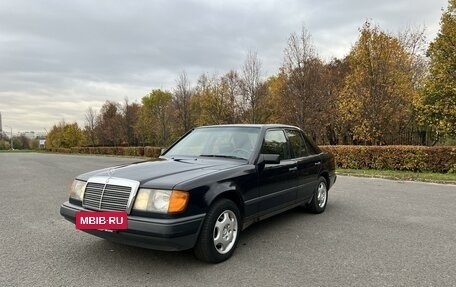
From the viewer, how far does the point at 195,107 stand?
36094 mm

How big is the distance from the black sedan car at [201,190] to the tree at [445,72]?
12383mm

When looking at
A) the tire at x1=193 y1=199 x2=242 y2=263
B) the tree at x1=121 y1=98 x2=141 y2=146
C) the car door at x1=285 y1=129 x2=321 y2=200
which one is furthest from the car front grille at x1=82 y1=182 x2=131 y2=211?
the tree at x1=121 y1=98 x2=141 y2=146

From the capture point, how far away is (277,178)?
511cm

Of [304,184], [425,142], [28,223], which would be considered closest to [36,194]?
[28,223]

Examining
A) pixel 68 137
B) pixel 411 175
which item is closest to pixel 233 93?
pixel 411 175

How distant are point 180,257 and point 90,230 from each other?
1.05m

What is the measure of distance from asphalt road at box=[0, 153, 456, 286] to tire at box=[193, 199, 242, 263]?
124mm

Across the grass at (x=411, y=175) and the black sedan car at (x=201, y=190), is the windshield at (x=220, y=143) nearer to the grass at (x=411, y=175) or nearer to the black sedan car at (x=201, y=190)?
the black sedan car at (x=201, y=190)

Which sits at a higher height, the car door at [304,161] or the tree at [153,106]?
the tree at [153,106]

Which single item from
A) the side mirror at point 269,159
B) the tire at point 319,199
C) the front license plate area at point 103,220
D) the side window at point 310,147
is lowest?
the tire at point 319,199

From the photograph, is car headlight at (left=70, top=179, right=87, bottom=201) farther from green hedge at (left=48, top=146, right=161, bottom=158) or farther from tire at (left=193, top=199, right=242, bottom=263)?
green hedge at (left=48, top=146, right=161, bottom=158)

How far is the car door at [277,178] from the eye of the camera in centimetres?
482

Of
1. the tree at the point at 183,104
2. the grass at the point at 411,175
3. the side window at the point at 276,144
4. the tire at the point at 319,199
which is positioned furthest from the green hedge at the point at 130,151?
the side window at the point at 276,144

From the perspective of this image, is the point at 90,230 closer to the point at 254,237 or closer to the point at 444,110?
the point at 254,237
